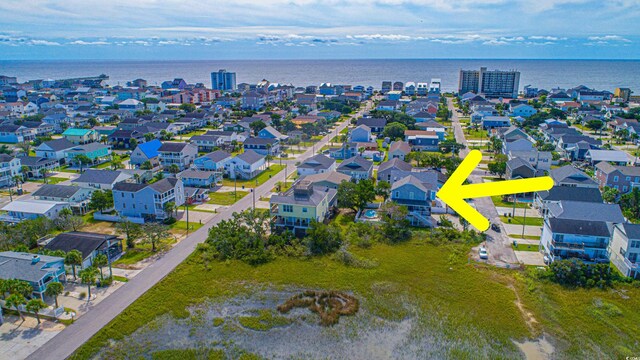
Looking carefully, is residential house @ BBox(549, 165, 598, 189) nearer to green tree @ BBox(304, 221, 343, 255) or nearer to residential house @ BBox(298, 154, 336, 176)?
residential house @ BBox(298, 154, 336, 176)

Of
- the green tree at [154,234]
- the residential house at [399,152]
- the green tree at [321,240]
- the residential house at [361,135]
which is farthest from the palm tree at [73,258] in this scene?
the residential house at [361,135]

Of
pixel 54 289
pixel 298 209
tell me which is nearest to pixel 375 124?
pixel 298 209

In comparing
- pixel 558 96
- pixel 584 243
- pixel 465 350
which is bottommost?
pixel 465 350

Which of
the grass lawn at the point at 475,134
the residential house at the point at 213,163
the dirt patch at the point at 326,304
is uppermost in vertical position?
the grass lawn at the point at 475,134

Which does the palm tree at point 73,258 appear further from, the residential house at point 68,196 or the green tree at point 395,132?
the green tree at point 395,132

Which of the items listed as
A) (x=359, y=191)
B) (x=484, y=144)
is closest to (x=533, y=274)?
(x=359, y=191)

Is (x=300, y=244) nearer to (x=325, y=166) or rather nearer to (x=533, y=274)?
(x=533, y=274)

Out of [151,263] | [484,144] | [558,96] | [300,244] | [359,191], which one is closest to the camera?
[151,263]
